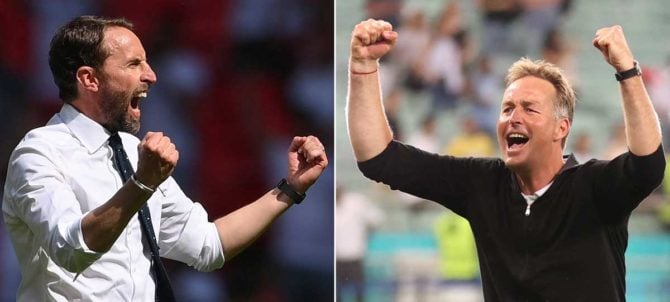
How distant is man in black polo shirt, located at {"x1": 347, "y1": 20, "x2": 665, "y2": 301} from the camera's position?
7.41ft

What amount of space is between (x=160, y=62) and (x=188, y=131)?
0.25 m

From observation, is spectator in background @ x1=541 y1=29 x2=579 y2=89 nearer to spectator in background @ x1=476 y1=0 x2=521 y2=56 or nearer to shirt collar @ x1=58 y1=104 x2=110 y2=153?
spectator in background @ x1=476 y1=0 x2=521 y2=56

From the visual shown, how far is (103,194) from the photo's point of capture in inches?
86.0

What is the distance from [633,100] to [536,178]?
345 millimetres

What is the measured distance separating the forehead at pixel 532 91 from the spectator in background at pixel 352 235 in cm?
136

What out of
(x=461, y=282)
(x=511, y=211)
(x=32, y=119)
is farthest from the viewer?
(x=461, y=282)

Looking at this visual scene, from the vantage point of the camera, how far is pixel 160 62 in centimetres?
364

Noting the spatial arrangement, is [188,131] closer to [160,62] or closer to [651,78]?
[160,62]

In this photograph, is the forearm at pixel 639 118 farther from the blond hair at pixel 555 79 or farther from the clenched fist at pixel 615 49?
the blond hair at pixel 555 79

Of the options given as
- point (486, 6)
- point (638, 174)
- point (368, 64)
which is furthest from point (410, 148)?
point (486, 6)

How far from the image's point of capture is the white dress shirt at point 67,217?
6.63ft

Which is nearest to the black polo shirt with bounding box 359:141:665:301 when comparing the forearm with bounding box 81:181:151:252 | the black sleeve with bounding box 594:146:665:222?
the black sleeve with bounding box 594:146:665:222

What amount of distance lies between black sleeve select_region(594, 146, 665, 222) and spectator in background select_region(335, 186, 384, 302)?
4.93 ft

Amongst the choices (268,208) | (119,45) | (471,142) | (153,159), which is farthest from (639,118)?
(471,142)
